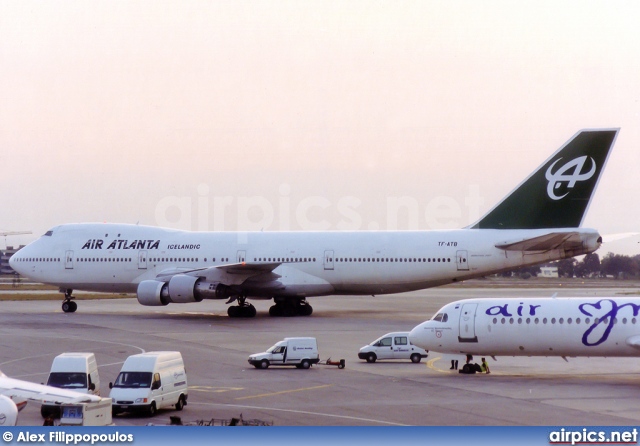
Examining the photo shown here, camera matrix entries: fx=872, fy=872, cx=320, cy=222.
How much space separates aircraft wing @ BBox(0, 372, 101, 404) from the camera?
1906 centimetres

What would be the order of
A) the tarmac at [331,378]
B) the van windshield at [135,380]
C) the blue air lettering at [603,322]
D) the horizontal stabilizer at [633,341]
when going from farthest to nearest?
1. the blue air lettering at [603,322]
2. the horizontal stabilizer at [633,341]
3. the van windshield at [135,380]
4. the tarmac at [331,378]

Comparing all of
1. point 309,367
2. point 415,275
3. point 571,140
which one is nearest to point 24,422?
point 309,367

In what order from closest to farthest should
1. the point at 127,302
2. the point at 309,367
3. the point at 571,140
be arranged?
the point at 309,367 → the point at 571,140 → the point at 127,302

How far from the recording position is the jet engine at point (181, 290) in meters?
51.5

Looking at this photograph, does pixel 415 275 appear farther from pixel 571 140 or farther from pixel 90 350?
pixel 90 350

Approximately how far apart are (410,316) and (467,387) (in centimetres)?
2734

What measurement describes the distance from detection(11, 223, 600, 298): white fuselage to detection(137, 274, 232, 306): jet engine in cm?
266

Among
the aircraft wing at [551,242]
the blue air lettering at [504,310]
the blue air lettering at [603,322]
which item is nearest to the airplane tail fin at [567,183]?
the aircraft wing at [551,242]

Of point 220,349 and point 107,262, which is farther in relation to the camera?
point 107,262

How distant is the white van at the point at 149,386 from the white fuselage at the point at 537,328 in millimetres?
10256

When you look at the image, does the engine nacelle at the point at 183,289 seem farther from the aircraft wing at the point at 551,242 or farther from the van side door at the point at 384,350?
the van side door at the point at 384,350

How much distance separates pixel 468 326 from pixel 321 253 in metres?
24.5

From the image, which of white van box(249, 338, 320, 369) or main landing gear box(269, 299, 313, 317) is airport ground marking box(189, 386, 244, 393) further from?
main landing gear box(269, 299, 313, 317)

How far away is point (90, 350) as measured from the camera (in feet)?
124
